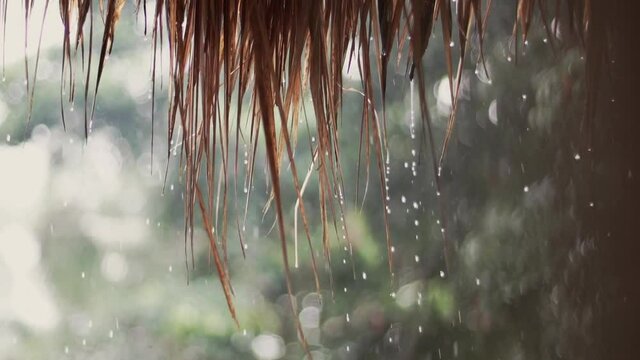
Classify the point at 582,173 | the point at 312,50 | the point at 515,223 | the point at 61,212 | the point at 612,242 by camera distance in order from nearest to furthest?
the point at 312,50, the point at 612,242, the point at 582,173, the point at 515,223, the point at 61,212

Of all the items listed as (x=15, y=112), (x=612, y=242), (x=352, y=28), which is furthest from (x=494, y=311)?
(x=352, y=28)

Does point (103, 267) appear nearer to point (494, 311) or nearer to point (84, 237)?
point (84, 237)

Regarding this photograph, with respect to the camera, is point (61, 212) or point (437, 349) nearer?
point (437, 349)

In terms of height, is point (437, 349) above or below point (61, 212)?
below

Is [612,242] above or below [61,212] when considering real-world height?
above

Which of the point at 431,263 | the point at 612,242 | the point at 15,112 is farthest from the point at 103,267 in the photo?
the point at 612,242

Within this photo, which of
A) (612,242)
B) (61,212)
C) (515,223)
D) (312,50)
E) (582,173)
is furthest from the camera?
(61,212)

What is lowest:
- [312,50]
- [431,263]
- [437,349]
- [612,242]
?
[437,349]

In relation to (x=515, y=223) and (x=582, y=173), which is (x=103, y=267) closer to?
(x=515, y=223)

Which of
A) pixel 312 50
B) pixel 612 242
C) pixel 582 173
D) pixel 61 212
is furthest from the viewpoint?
pixel 61 212
